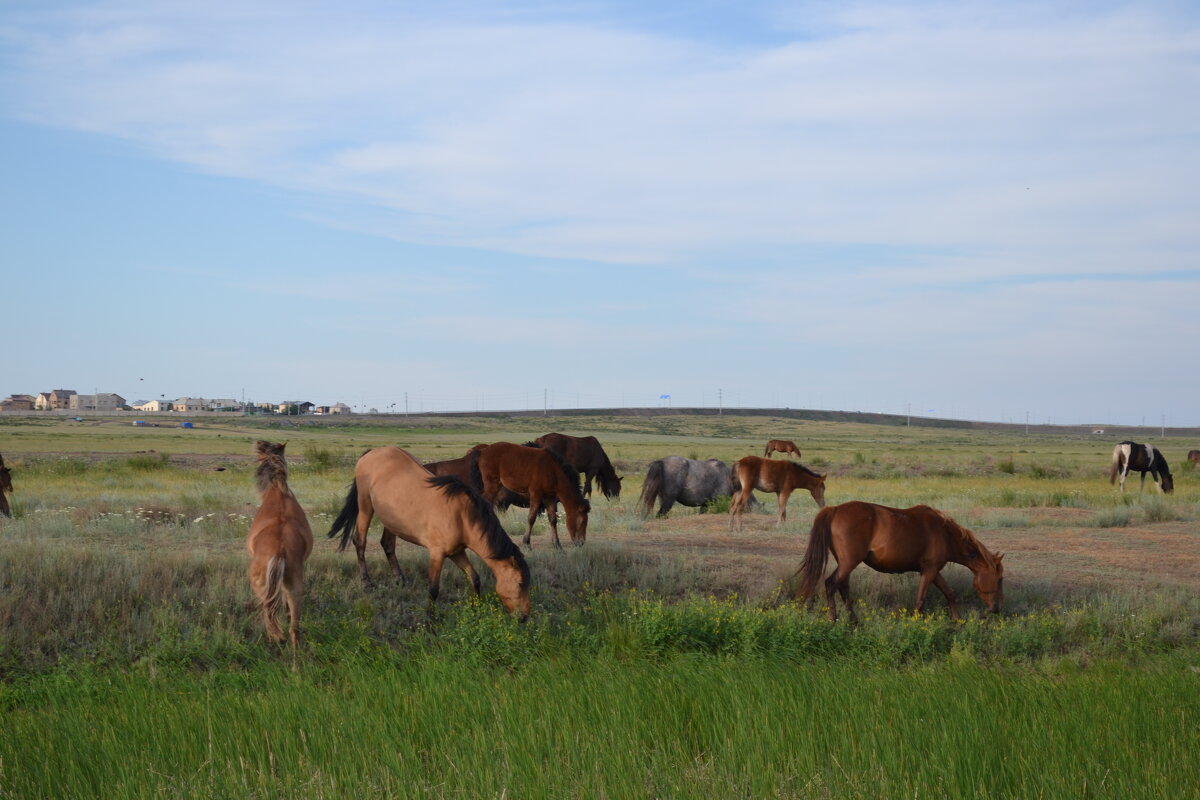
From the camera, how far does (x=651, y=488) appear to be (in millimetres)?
21906

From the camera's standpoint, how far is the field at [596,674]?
538cm

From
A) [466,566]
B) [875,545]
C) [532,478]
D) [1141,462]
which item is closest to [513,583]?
[466,566]

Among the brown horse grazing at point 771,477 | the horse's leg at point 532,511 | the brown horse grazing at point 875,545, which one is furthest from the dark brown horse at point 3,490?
the brown horse grazing at point 875,545

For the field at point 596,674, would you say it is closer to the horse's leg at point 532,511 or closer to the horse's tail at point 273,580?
the horse's tail at point 273,580

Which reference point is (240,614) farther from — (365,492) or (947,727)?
(947,727)

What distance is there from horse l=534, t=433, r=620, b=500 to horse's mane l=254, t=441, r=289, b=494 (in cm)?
941

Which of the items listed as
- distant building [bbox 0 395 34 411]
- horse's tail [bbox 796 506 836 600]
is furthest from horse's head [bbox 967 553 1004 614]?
distant building [bbox 0 395 34 411]

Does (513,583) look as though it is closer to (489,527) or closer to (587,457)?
(489,527)

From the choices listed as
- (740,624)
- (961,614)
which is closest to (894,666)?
(740,624)

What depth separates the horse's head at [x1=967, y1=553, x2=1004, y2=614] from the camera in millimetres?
12078

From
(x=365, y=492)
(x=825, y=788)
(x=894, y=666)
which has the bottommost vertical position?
(x=894, y=666)

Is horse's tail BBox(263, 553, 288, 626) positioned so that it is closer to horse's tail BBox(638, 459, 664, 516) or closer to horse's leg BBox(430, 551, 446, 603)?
horse's leg BBox(430, 551, 446, 603)

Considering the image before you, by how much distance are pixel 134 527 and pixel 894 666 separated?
1101cm

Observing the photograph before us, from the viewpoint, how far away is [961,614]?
12.4m
